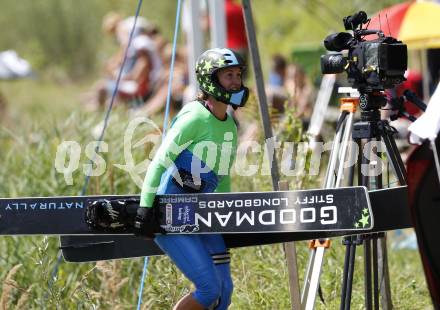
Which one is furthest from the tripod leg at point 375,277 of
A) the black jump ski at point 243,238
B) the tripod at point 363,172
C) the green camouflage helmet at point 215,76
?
the green camouflage helmet at point 215,76

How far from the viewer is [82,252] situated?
20.7ft

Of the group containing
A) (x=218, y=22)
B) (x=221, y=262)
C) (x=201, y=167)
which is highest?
(x=218, y=22)

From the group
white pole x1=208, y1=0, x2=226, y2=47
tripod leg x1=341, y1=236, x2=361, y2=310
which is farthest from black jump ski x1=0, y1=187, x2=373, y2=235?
white pole x1=208, y1=0, x2=226, y2=47

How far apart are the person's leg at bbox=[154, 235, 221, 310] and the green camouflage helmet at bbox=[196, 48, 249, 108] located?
0.80 m

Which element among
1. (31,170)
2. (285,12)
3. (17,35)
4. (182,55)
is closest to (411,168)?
(31,170)

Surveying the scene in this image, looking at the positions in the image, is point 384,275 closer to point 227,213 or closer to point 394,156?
point 394,156

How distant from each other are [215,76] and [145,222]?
3.00 feet

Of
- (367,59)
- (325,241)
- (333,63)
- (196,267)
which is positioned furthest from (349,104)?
(196,267)

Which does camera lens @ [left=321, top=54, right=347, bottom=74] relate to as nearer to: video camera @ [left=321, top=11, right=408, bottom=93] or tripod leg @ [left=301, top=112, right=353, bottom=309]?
video camera @ [left=321, top=11, right=408, bottom=93]

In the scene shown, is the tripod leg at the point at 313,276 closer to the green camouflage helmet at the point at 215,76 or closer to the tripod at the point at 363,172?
the tripod at the point at 363,172

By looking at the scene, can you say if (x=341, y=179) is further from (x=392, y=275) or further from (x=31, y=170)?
(x=31, y=170)

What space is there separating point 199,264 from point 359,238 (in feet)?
3.01

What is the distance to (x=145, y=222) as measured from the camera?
559 cm

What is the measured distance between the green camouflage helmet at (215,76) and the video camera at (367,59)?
0.52 meters
